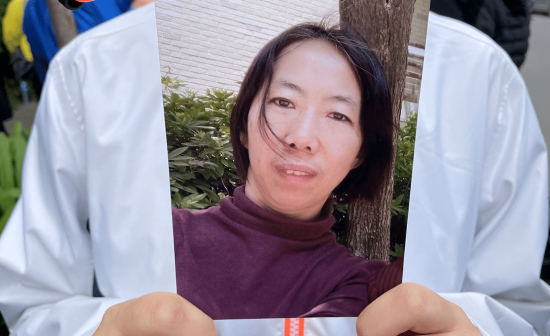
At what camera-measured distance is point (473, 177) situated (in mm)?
592

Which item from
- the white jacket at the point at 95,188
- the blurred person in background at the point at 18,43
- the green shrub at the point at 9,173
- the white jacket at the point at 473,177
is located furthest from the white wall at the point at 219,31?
the green shrub at the point at 9,173

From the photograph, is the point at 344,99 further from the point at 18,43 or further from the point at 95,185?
the point at 18,43

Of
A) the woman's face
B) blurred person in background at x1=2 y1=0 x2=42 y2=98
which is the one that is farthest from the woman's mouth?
blurred person in background at x1=2 y1=0 x2=42 y2=98

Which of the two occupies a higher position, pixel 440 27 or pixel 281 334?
pixel 440 27

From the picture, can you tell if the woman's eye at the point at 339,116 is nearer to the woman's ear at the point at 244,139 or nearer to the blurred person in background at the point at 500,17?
the woman's ear at the point at 244,139

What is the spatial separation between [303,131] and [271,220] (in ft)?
0.41

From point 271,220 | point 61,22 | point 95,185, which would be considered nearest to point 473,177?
point 271,220

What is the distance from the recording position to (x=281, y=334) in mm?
580

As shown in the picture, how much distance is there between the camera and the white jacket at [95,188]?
21.4 inches

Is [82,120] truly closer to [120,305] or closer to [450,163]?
[120,305]

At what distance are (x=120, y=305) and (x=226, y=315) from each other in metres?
0.13

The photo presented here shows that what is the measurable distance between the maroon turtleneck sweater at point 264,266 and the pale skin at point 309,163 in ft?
0.09

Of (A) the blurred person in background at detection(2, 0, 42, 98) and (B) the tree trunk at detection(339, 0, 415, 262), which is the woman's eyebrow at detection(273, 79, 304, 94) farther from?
(A) the blurred person in background at detection(2, 0, 42, 98)

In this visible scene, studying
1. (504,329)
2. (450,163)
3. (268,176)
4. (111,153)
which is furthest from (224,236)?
(504,329)
